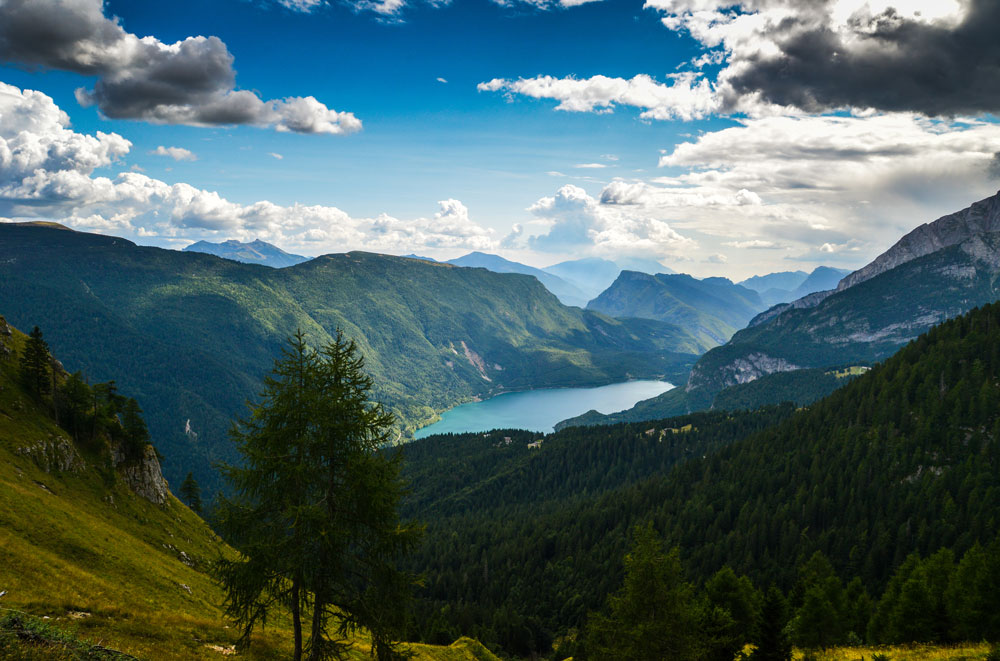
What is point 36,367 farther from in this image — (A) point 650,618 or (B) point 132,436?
(A) point 650,618

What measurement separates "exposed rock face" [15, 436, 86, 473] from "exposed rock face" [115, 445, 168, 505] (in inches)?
235

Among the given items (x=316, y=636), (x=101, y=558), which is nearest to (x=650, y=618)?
(x=316, y=636)

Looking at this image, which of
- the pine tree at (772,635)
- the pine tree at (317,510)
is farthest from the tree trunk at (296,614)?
the pine tree at (772,635)

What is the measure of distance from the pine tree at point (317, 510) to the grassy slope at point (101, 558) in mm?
6311

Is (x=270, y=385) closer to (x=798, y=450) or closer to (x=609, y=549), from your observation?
(x=609, y=549)

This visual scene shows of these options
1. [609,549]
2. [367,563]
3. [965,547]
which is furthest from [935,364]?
[367,563]

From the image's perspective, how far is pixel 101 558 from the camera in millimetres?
35312

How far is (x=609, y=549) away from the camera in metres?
122

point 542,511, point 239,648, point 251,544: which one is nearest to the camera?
point 251,544

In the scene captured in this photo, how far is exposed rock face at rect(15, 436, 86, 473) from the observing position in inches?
2025

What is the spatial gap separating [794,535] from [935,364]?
57.8 m

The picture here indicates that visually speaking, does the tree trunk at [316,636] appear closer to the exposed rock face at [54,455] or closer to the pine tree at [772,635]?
the pine tree at [772,635]

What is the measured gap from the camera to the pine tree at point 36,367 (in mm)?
58781

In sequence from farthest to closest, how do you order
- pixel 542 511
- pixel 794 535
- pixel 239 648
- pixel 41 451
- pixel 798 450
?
1. pixel 542 511
2. pixel 798 450
3. pixel 794 535
4. pixel 41 451
5. pixel 239 648
